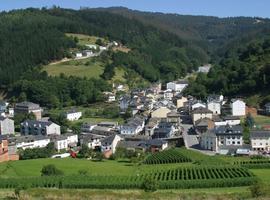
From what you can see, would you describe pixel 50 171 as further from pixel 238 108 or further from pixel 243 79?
pixel 243 79

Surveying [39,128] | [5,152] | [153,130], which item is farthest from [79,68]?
[5,152]

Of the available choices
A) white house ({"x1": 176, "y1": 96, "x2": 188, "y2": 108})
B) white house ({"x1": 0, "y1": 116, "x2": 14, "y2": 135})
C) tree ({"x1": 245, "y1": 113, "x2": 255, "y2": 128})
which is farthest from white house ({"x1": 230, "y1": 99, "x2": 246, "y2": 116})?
white house ({"x1": 0, "y1": 116, "x2": 14, "y2": 135})

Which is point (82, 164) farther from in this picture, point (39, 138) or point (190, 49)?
point (190, 49)

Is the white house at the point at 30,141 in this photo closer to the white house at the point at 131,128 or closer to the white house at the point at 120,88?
the white house at the point at 131,128

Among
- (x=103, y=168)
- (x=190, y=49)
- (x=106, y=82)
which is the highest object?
(x=190, y=49)

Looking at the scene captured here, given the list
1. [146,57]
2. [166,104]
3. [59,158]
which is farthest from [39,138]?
[146,57]

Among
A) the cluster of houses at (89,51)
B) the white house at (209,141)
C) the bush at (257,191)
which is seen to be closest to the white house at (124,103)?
the white house at (209,141)
